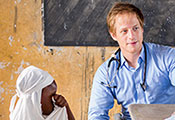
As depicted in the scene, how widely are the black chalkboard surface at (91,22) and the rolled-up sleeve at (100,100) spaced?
622mm

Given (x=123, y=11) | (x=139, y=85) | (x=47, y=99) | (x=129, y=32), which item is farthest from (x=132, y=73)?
(x=47, y=99)

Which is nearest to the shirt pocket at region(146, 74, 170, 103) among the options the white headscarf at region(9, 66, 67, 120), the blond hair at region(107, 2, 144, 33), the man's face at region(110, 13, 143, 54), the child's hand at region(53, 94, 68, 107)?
the man's face at region(110, 13, 143, 54)

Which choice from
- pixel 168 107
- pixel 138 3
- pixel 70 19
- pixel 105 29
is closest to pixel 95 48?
pixel 105 29

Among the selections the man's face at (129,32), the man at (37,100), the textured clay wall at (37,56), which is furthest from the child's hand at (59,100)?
the textured clay wall at (37,56)

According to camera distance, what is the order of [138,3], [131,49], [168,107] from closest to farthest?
[168,107] → [131,49] → [138,3]

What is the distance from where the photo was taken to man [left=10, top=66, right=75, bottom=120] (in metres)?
1.35

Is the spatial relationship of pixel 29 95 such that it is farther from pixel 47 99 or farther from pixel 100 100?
pixel 100 100

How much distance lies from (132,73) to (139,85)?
89mm

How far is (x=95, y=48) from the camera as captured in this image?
222cm

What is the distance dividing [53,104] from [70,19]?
38.2 inches

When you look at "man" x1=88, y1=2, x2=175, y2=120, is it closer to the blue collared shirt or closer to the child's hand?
the blue collared shirt

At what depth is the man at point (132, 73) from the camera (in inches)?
60.9

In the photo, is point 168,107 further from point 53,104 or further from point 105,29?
point 105,29

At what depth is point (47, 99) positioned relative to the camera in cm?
143
